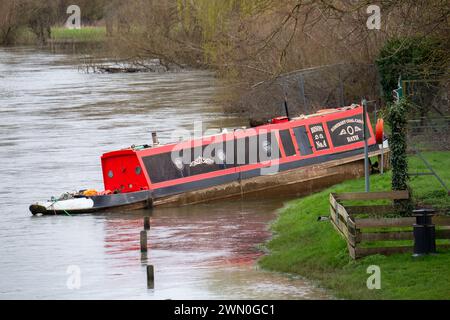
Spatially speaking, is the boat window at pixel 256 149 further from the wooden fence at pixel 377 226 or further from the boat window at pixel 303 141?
the wooden fence at pixel 377 226

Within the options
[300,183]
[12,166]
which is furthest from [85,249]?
[12,166]

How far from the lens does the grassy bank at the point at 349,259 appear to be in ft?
54.7

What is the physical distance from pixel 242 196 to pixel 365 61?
13922mm

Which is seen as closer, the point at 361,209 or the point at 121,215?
the point at 361,209

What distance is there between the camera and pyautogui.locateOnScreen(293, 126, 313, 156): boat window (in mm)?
33344

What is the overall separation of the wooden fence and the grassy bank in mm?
195

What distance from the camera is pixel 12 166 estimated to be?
4059 cm

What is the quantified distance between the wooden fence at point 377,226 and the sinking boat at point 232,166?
10.5 metres

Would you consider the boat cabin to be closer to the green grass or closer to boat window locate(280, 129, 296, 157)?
boat window locate(280, 129, 296, 157)

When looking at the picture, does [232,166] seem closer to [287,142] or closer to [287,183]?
[287,183]

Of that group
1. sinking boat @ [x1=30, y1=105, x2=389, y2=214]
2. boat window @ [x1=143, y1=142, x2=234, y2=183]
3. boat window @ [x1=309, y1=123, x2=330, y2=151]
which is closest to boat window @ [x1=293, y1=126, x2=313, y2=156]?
sinking boat @ [x1=30, y1=105, x2=389, y2=214]

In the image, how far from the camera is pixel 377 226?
18.1 meters
